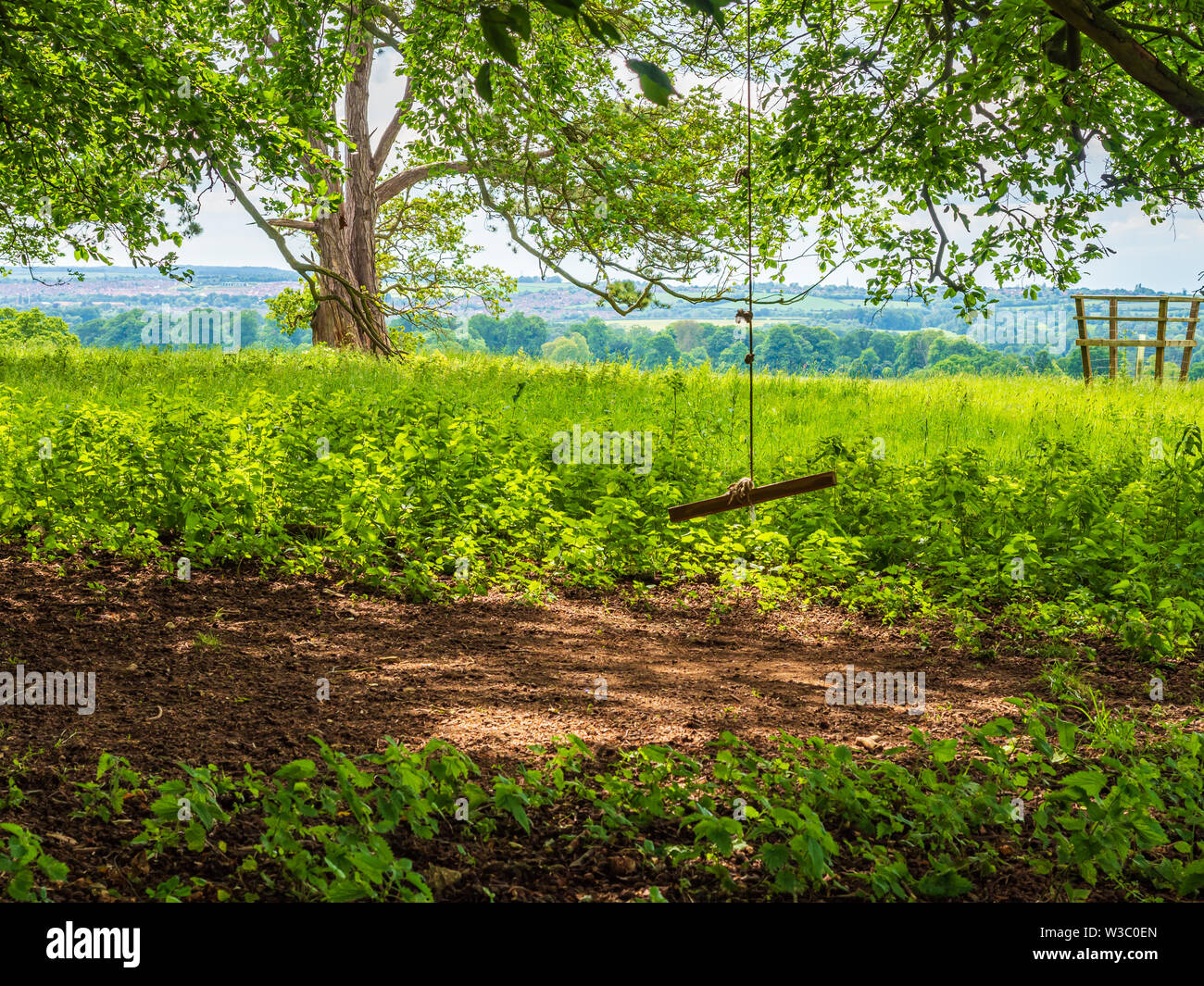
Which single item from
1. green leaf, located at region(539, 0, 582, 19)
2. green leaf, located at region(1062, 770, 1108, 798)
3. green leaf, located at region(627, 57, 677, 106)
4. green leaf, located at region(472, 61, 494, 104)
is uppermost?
green leaf, located at region(539, 0, 582, 19)

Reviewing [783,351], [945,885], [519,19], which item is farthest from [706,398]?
[519,19]

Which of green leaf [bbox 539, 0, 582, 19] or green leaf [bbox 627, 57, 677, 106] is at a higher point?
green leaf [bbox 539, 0, 582, 19]

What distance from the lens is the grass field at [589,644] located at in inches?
129

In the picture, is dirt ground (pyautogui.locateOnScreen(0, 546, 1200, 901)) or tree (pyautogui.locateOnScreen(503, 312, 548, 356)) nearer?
dirt ground (pyautogui.locateOnScreen(0, 546, 1200, 901))

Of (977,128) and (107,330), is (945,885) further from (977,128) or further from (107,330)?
(107,330)

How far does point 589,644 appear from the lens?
604 cm

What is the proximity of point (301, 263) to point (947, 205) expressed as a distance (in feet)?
29.1

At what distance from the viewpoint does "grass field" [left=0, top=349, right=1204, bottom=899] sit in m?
3.29

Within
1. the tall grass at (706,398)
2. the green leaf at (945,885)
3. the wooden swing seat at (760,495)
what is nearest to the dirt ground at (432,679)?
the green leaf at (945,885)

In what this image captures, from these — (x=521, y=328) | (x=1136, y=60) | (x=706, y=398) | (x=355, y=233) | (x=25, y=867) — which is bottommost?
(x=25, y=867)

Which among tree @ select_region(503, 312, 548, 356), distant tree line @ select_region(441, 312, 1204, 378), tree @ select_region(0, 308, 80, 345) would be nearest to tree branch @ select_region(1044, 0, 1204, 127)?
distant tree line @ select_region(441, 312, 1204, 378)

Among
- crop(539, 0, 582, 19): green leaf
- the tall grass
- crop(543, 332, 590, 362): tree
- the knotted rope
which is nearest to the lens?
crop(539, 0, 582, 19): green leaf

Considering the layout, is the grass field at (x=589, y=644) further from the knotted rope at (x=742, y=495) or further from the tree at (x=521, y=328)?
the tree at (x=521, y=328)

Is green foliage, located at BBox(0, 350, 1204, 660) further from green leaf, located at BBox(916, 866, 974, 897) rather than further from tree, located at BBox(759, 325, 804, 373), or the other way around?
tree, located at BBox(759, 325, 804, 373)
